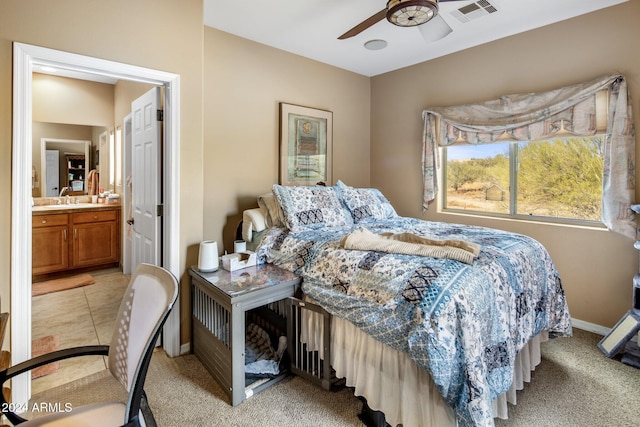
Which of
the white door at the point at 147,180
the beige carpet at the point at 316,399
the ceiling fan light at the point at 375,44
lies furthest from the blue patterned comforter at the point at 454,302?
the ceiling fan light at the point at 375,44

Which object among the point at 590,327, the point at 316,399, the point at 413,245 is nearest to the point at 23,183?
the point at 316,399

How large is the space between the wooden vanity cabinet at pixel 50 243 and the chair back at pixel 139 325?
3.79 m

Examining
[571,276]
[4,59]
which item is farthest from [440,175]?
[4,59]

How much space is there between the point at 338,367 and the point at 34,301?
138 inches

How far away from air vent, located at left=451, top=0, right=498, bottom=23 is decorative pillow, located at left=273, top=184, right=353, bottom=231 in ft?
6.06

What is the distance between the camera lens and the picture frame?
12.2 ft

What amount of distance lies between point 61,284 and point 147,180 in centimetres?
243

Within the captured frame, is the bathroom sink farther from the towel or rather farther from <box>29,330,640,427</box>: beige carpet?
<box>29,330,640,427</box>: beige carpet

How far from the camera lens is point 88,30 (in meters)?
2.05

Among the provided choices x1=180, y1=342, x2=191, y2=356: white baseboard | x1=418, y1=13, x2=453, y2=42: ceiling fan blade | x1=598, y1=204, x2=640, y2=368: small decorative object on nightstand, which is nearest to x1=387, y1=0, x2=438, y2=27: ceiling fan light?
x1=418, y1=13, x2=453, y2=42: ceiling fan blade

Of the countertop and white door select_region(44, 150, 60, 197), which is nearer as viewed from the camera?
the countertop

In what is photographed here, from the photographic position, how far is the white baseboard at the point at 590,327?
2.91 meters

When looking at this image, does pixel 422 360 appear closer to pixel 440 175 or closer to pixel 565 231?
pixel 565 231

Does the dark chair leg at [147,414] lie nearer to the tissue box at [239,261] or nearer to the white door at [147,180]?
the tissue box at [239,261]
